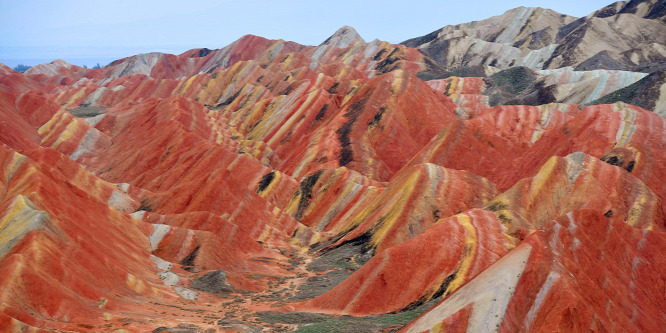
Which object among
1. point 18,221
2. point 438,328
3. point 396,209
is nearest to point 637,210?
point 396,209

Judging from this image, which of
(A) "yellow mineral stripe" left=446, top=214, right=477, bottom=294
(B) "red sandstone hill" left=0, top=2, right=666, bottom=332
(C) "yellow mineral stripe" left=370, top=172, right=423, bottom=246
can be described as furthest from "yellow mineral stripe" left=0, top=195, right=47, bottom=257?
(C) "yellow mineral stripe" left=370, top=172, right=423, bottom=246

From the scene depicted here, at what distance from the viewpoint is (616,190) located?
68.1 meters

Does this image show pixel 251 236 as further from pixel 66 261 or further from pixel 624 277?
pixel 624 277

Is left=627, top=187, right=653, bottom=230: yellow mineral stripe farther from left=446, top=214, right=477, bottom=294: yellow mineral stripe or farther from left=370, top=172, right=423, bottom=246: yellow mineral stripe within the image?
left=370, top=172, right=423, bottom=246: yellow mineral stripe

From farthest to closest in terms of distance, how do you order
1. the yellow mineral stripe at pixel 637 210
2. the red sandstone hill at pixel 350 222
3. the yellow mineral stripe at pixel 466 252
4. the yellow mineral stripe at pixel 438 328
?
1. the yellow mineral stripe at pixel 637 210
2. the yellow mineral stripe at pixel 466 252
3. the red sandstone hill at pixel 350 222
4. the yellow mineral stripe at pixel 438 328

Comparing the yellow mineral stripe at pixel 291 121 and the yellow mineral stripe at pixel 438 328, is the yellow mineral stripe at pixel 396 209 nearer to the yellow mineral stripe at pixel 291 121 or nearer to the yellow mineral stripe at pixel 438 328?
the yellow mineral stripe at pixel 438 328

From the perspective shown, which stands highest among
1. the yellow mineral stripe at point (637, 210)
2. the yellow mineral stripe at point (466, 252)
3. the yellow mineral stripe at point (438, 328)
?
the yellow mineral stripe at point (438, 328)

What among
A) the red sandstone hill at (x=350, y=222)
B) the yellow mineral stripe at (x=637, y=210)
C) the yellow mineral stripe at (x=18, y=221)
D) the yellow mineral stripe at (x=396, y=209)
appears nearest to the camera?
the red sandstone hill at (x=350, y=222)

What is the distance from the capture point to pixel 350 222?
83.1 m

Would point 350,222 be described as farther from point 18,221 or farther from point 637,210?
point 18,221

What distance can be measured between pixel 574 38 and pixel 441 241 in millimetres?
162275

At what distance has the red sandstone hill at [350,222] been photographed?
38.5 meters

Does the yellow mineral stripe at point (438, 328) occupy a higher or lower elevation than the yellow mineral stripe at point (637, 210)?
higher

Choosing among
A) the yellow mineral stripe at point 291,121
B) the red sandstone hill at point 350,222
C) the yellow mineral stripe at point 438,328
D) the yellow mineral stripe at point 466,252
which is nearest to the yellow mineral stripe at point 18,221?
the red sandstone hill at point 350,222
